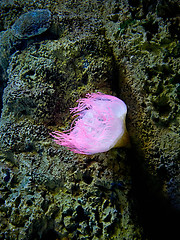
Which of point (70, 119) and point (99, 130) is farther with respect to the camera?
point (70, 119)

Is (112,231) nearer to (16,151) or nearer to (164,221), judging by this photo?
(164,221)

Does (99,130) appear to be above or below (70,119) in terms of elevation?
above

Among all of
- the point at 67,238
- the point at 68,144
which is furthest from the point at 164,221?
the point at 68,144
